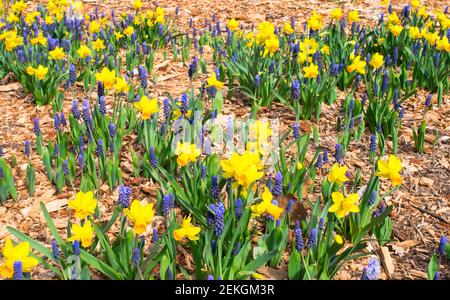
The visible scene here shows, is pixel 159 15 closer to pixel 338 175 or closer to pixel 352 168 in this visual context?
pixel 352 168

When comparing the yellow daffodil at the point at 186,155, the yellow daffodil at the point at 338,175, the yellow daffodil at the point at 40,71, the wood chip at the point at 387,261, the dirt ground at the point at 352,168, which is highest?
the yellow daffodil at the point at 40,71

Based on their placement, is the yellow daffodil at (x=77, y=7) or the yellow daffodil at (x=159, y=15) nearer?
the yellow daffodil at (x=159, y=15)

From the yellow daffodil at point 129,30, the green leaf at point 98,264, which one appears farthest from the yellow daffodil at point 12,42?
the green leaf at point 98,264

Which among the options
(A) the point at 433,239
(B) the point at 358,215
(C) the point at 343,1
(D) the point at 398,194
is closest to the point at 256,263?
(B) the point at 358,215

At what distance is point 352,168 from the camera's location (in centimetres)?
344

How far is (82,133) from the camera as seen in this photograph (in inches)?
137

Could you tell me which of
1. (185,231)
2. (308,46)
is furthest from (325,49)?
(185,231)

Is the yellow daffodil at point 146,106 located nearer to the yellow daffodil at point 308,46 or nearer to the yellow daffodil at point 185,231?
the yellow daffodil at point 185,231

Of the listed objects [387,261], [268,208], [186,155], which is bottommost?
[387,261]

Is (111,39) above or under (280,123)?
above

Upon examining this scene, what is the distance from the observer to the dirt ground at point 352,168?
276 centimetres

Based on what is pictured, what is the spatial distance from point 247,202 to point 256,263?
→ 52cm

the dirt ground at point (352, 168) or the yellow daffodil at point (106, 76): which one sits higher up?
the yellow daffodil at point (106, 76)
